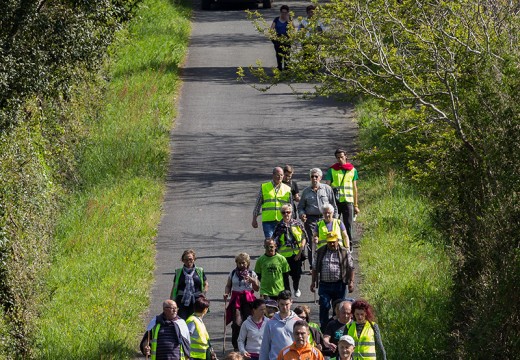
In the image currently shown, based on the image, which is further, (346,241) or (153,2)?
(153,2)

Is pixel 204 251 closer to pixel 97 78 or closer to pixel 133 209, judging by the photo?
pixel 133 209

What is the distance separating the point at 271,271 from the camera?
1659 centimetres

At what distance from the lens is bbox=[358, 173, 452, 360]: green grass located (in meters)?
17.6

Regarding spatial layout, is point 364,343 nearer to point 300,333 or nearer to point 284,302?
point 284,302

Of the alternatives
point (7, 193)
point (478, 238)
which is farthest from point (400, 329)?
point (7, 193)

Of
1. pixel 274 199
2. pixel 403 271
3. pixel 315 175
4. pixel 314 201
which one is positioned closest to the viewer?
pixel 315 175

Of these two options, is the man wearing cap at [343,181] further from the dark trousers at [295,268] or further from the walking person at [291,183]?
the dark trousers at [295,268]

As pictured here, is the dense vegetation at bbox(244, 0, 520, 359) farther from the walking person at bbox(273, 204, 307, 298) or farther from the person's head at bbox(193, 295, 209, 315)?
the person's head at bbox(193, 295, 209, 315)

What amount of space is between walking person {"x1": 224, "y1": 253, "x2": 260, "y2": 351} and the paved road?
147 cm

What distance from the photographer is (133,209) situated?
24.4m

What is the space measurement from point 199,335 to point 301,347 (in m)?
1.91

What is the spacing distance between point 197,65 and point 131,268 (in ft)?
54.6

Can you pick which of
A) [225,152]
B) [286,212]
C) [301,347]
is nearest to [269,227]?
[286,212]

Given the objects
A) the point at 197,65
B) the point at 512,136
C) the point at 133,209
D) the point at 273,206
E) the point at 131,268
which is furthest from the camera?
the point at 197,65
